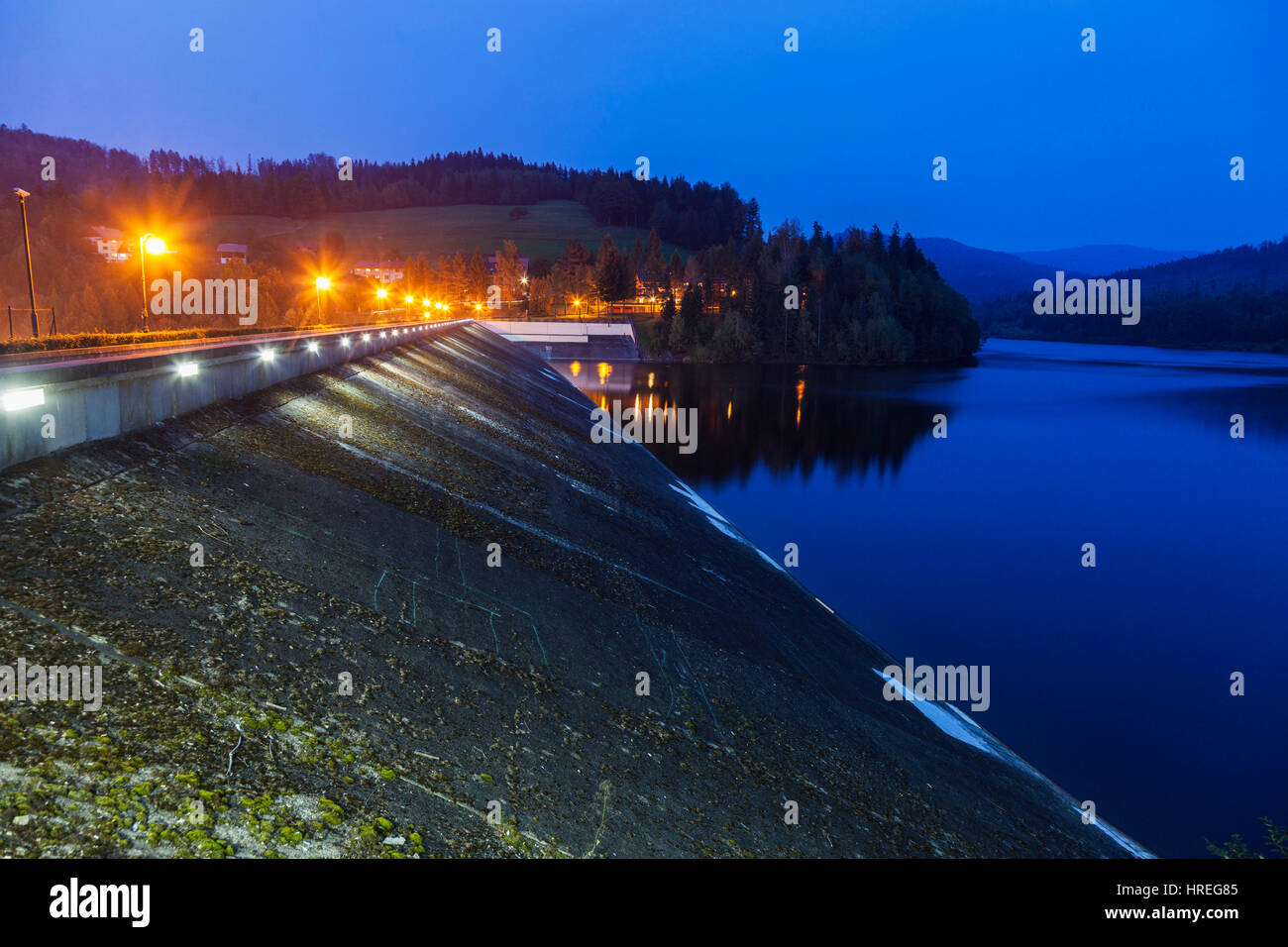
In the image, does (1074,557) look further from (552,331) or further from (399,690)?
(552,331)

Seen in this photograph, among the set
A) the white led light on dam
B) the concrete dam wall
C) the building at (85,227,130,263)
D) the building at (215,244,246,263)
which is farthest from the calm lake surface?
the building at (215,244,246,263)

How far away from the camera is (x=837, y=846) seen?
8172 mm

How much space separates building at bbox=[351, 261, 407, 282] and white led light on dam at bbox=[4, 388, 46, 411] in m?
154

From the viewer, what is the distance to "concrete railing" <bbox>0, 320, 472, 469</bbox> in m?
8.11

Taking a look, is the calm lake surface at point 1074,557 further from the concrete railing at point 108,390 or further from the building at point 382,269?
the building at point 382,269

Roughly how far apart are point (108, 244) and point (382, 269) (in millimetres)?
48641

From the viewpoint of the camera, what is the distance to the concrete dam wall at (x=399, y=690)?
16.7 ft

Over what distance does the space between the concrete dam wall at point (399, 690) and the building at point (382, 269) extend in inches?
5980

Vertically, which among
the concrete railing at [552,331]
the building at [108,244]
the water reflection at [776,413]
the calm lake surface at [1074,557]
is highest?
the building at [108,244]

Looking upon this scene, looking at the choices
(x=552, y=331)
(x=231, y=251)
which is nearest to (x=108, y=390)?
(x=552, y=331)

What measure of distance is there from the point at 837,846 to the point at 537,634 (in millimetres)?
4303

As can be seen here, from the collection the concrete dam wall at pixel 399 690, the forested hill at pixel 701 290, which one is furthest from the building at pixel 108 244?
the concrete dam wall at pixel 399 690

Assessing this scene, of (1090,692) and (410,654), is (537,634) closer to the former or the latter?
(410,654)
